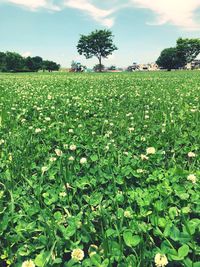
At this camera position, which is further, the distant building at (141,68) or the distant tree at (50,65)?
the distant building at (141,68)

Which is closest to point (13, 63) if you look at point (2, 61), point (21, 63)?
point (21, 63)

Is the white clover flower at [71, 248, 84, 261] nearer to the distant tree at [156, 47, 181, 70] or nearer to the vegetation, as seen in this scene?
the vegetation

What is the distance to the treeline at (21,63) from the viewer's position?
4129 inches

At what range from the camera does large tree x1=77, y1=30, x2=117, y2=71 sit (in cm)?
9256

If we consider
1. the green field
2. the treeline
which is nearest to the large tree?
the treeline

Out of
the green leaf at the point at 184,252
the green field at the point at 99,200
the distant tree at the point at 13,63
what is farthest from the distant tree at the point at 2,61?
the green leaf at the point at 184,252

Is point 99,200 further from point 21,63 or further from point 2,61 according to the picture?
point 2,61

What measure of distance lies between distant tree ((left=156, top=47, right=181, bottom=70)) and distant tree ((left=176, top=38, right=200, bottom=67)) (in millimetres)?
3241

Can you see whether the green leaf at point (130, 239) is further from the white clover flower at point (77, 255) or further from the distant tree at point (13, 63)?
the distant tree at point (13, 63)

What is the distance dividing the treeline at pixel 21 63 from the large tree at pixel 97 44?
20.2 meters

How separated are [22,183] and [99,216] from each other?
3.63 feet

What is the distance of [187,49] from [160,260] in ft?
391

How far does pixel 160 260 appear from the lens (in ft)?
5.47

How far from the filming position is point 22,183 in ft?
10.3
